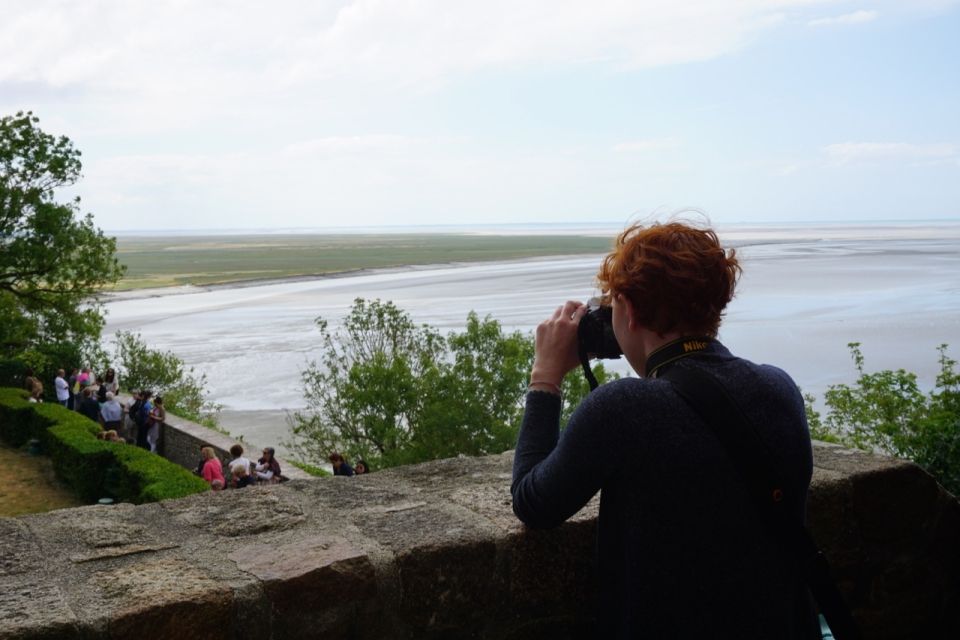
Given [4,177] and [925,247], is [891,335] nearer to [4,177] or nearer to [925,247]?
[4,177]

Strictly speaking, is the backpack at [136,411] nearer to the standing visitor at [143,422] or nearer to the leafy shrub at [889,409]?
the standing visitor at [143,422]

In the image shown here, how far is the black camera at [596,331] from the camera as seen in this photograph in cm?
198

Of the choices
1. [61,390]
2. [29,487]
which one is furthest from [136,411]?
[61,390]

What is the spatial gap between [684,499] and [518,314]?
50.4 metres

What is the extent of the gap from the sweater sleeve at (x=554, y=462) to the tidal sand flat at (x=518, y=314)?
2744cm

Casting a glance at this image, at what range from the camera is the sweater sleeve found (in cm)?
170

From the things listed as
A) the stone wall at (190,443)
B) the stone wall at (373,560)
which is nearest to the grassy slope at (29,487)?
the stone wall at (190,443)

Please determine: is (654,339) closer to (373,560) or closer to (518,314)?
(373,560)

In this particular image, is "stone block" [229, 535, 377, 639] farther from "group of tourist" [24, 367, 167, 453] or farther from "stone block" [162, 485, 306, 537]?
"group of tourist" [24, 367, 167, 453]

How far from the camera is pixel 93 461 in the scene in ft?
49.0

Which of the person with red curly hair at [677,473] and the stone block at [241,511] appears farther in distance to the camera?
the stone block at [241,511]

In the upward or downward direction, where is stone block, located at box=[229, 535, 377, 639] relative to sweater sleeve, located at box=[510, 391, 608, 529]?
downward

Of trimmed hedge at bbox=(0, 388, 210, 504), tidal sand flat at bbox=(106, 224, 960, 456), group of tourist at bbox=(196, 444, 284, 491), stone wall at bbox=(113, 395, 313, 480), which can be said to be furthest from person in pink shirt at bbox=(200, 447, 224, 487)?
tidal sand flat at bbox=(106, 224, 960, 456)

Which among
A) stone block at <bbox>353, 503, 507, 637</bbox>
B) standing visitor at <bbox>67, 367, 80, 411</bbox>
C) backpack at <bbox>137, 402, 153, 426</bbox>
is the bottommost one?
standing visitor at <bbox>67, 367, 80, 411</bbox>
